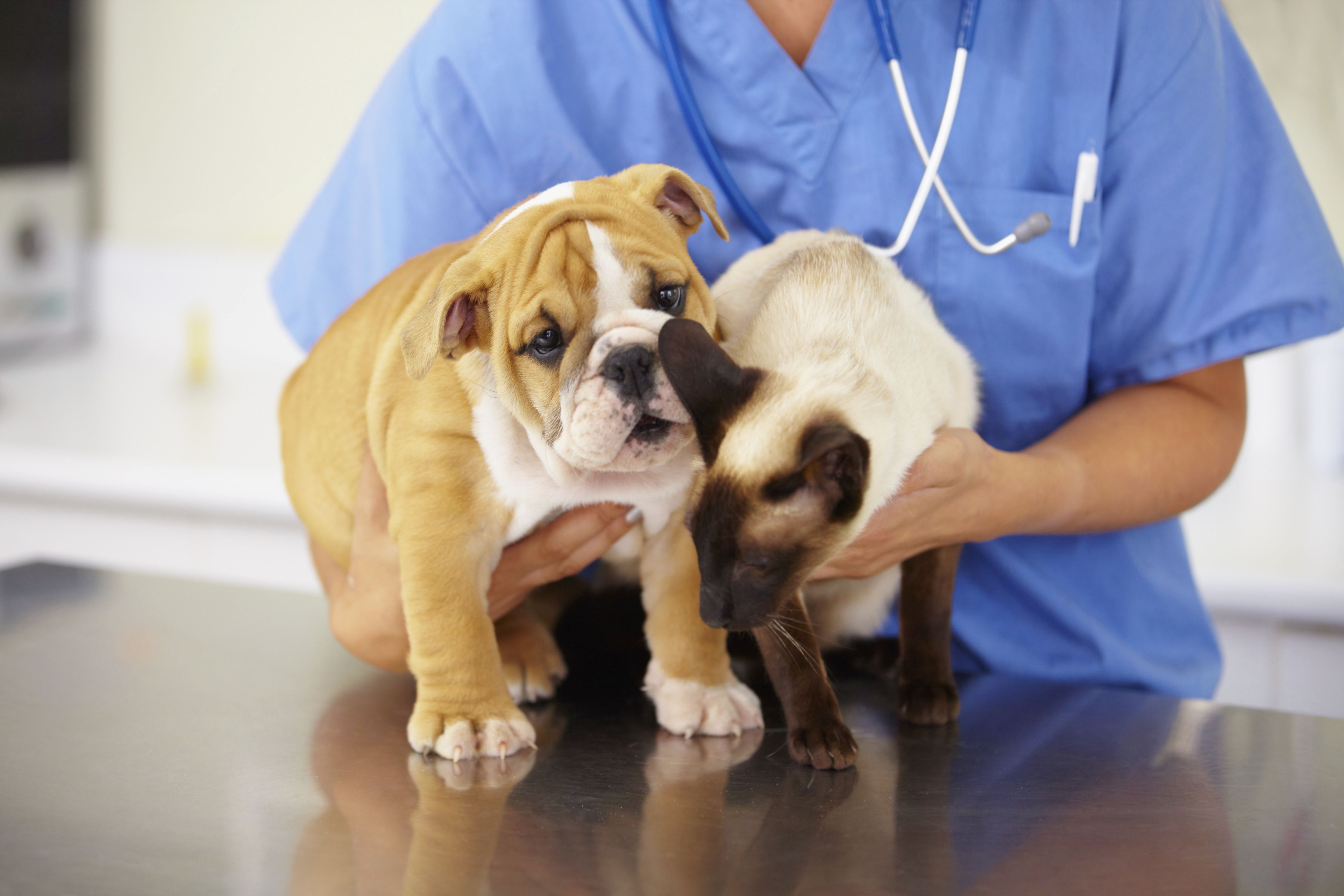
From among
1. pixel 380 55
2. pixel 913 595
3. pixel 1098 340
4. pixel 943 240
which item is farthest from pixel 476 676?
pixel 380 55

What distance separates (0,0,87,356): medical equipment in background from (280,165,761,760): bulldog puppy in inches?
93.0

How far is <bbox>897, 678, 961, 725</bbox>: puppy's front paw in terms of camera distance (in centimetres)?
104

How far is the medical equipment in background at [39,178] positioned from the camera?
2932 mm

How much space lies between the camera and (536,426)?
0.96m

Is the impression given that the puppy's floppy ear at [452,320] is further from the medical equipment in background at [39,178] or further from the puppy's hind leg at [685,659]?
the medical equipment in background at [39,178]

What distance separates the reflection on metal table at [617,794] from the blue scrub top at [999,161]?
0.31m

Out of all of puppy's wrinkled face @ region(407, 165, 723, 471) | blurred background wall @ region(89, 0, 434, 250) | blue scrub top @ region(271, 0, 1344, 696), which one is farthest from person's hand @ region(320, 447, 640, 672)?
blurred background wall @ region(89, 0, 434, 250)

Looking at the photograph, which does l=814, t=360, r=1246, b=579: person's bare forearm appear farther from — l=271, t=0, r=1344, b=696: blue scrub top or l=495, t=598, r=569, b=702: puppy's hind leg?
l=495, t=598, r=569, b=702: puppy's hind leg

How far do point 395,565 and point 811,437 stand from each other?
1.61 feet

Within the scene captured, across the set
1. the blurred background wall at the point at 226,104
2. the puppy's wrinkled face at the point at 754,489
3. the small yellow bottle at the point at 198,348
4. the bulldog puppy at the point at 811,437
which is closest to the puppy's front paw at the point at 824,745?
the bulldog puppy at the point at 811,437

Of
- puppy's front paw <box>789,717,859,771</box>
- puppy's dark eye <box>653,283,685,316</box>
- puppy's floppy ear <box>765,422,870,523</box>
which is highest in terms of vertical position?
puppy's dark eye <box>653,283,685,316</box>

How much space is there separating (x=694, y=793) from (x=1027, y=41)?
0.86 m

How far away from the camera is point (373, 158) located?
4.41ft

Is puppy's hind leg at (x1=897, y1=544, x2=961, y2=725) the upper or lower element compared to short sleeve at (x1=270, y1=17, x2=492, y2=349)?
lower
